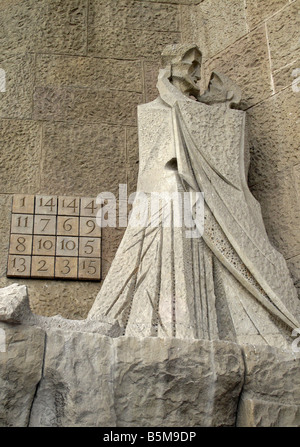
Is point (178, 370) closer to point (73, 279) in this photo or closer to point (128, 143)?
point (73, 279)

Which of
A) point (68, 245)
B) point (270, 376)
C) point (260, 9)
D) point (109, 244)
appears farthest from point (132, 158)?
point (270, 376)

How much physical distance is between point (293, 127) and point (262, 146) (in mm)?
200

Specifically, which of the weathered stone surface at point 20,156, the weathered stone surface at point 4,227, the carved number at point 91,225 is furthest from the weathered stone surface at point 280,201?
the weathered stone surface at point 4,227

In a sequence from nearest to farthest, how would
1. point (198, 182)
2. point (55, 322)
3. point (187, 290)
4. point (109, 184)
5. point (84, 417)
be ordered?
point (84, 417) < point (55, 322) < point (187, 290) < point (198, 182) < point (109, 184)

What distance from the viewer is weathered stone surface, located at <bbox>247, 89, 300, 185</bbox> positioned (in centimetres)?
435

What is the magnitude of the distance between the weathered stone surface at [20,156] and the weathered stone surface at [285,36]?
1.42 meters

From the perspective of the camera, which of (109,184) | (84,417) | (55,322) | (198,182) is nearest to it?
(84,417)

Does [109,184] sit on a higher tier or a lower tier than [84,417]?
higher

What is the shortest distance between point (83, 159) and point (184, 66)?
802 mm

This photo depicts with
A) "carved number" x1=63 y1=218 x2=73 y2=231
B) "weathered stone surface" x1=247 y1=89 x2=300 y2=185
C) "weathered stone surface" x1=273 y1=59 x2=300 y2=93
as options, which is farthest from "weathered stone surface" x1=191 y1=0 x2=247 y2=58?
"carved number" x1=63 y1=218 x2=73 y2=231

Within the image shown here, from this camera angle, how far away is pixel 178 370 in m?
2.98

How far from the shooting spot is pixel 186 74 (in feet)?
13.8

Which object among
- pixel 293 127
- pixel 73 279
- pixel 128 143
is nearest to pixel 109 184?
pixel 128 143

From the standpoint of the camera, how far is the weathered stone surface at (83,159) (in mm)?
4500
